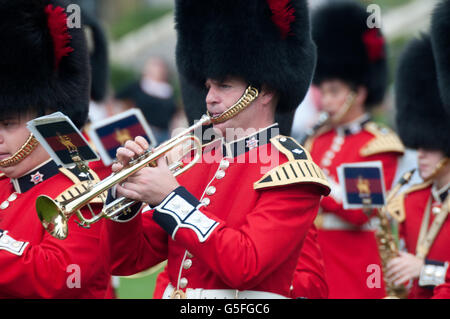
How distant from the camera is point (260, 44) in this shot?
3.21 m

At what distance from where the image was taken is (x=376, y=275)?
501cm

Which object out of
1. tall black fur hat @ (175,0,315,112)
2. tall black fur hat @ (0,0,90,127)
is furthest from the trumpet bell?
tall black fur hat @ (175,0,315,112)

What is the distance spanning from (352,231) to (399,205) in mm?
876

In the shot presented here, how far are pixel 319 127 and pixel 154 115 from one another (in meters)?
3.56

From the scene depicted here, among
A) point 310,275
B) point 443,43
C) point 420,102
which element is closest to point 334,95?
point 420,102

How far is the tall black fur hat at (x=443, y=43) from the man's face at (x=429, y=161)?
0.80m

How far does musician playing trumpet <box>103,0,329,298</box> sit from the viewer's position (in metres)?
2.74

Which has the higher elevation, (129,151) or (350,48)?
(129,151)

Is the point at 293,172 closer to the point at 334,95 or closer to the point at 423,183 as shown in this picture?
the point at 423,183

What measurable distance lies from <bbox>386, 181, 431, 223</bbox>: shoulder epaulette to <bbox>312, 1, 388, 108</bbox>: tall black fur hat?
1.78 meters

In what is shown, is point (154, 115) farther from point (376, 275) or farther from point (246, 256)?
point (246, 256)

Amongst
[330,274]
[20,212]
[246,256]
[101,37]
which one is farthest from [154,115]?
[246,256]

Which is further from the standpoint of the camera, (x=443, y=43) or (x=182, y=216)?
(x=443, y=43)

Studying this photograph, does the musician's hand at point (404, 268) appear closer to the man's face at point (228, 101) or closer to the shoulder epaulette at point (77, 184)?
the man's face at point (228, 101)
